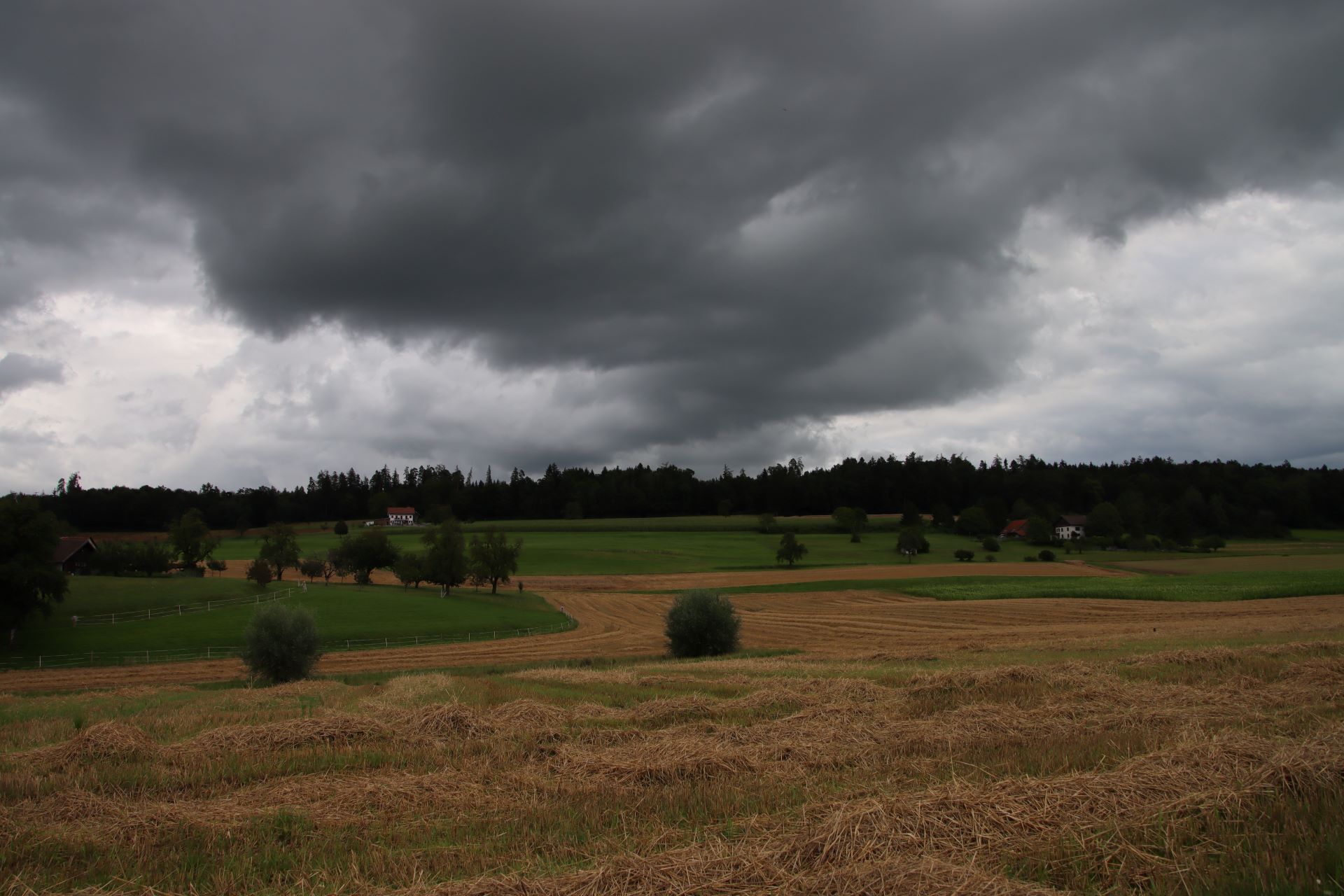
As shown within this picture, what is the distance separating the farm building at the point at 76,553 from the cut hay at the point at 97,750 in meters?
102

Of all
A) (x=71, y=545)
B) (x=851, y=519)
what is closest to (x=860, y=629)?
(x=71, y=545)

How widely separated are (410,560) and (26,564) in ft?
137

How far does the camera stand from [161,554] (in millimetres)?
103688

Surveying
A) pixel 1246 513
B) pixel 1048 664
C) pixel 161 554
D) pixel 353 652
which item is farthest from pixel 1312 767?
pixel 1246 513

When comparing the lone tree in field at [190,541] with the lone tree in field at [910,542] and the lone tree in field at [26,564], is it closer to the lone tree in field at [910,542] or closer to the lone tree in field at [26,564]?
the lone tree in field at [26,564]

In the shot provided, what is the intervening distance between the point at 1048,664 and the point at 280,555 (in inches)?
4068

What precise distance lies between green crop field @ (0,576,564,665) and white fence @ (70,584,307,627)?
70cm

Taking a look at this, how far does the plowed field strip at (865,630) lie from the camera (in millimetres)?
36875

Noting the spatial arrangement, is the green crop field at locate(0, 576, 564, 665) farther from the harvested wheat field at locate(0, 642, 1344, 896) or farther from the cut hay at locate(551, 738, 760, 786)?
the cut hay at locate(551, 738, 760, 786)

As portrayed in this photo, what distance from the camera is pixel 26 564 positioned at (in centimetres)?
5569

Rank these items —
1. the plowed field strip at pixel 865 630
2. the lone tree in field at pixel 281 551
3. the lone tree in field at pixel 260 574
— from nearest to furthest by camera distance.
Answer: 1. the plowed field strip at pixel 865 630
2. the lone tree in field at pixel 260 574
3. the lone tree in field at pixel 281 551

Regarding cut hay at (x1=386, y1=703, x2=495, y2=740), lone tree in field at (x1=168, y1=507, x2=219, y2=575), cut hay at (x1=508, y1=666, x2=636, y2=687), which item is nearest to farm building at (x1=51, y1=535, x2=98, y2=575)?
lone tree in field at (x1=168, y1=507, x2=219, y2=575)

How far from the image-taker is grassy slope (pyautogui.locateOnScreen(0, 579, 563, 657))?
57.2 meters

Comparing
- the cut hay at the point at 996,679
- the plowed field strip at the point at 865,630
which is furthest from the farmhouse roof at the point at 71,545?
the cut hay at the point at 996,679
